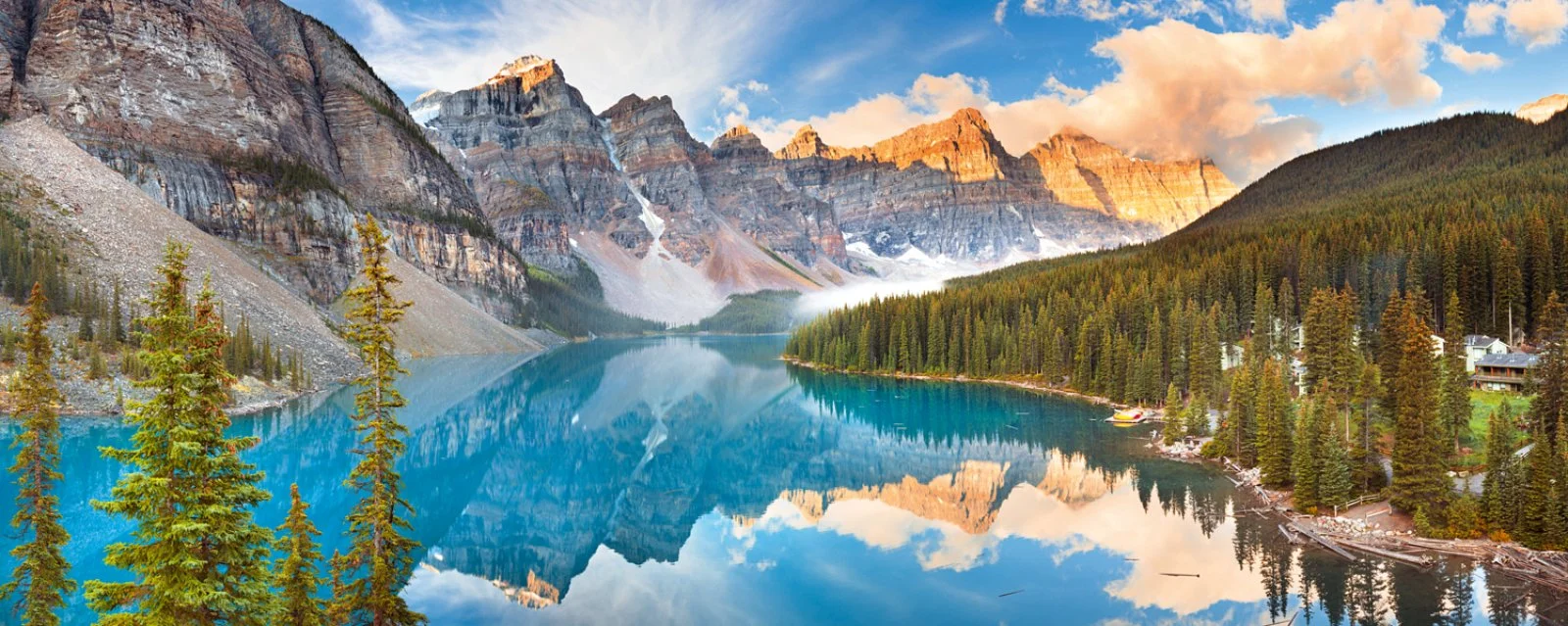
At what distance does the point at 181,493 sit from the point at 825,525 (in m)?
28.5

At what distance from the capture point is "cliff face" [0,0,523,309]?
119 metres

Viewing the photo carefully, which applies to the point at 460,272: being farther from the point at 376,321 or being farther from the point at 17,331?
the point at 376,321

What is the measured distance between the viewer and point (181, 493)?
12.4 m

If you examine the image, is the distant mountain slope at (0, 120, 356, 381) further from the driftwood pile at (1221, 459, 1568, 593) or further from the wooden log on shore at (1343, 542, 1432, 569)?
the wooden log on shore at (1343, 542, 1432, 569)

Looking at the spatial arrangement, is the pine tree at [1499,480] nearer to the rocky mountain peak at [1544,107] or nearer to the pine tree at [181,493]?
the pine tree at [181,493]

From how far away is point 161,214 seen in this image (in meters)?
104

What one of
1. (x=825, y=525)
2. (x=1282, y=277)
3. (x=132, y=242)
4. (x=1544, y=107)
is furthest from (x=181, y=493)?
(x=1544, y=107)

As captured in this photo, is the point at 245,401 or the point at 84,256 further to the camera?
the point at 84,256

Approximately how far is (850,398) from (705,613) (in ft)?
201

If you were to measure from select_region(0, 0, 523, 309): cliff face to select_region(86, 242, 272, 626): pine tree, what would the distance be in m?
132

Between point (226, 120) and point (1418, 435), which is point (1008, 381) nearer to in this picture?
point (1418, 435)

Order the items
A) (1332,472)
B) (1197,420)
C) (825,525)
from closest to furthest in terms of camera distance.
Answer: (1332,472) < (825,525) < (1197,420)

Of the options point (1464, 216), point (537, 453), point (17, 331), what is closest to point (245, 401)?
point (17, 331)

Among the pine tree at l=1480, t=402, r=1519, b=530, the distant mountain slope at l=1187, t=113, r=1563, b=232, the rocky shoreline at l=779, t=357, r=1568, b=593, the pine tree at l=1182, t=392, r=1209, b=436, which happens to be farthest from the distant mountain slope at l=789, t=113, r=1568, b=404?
the pine tree at l=1480, t=402, r=1519, b=530
